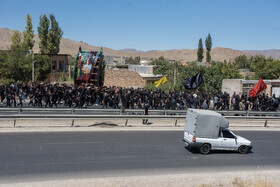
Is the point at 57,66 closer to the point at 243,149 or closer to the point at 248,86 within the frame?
the point at 248,86

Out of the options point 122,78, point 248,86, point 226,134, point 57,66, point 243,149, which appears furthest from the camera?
point 57,66

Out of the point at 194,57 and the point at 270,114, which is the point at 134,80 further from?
the point at 194,57

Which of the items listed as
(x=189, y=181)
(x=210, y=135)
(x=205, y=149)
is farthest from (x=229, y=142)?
(x=189, y=181)

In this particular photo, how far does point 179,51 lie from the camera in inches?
7805

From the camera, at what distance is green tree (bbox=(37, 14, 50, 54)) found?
6100cm

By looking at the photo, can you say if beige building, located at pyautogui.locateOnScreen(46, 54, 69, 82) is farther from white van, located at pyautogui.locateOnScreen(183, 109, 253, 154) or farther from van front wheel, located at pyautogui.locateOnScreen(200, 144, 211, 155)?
van front wheel, located at pyautogui.locateOnScreen(200, 144, 211, 155)

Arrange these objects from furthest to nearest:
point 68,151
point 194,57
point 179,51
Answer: point 179,51
point 194,57
point 68,151

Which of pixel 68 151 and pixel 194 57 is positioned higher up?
pixel 194 57

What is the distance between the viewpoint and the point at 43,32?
203ft

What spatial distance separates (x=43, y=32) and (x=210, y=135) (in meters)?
55.9

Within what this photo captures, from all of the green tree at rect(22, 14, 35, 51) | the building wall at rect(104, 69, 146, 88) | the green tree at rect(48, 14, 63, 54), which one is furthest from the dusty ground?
the green tree at rect(22, 14, 35, 51)

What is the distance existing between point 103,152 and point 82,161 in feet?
4.14

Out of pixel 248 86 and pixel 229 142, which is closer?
pixel 229 142

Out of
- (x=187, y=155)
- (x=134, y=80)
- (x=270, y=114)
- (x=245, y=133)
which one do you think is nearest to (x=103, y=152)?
(x=187, y=155)
